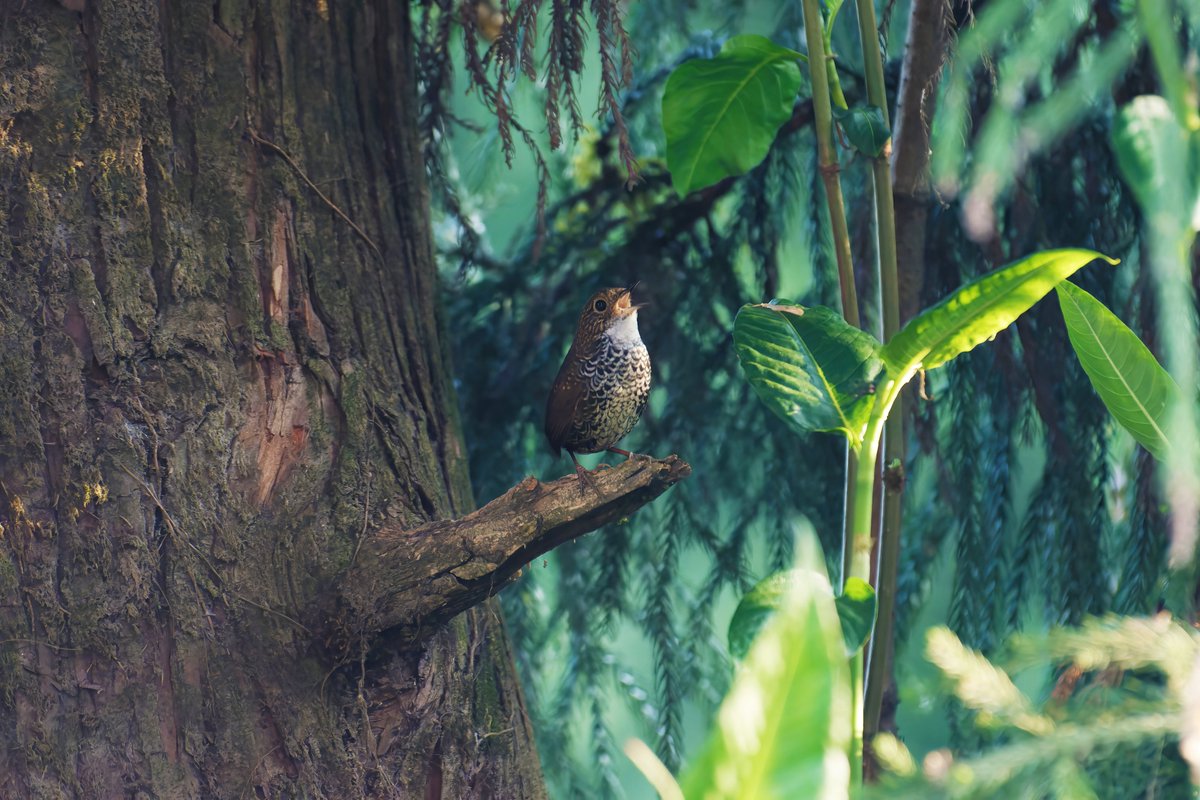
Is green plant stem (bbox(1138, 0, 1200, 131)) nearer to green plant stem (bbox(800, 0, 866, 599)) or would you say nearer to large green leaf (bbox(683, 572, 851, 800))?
large green leaf (bbox(683, 572, 851, 800))

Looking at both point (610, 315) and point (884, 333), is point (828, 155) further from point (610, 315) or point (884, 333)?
point (610, 315)

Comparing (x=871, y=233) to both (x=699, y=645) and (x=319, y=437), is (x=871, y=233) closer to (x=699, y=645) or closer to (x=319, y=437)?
(x=699, y=645)

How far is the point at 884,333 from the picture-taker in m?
1.57

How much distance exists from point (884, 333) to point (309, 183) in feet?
3.16

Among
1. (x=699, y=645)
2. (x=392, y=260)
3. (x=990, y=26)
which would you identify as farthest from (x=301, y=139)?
(x=699, y=645)

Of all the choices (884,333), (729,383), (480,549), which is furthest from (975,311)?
(729,383)

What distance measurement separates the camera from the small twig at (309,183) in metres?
1.70

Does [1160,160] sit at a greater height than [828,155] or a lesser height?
lesser

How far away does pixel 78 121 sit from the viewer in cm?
155

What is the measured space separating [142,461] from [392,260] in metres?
0.58

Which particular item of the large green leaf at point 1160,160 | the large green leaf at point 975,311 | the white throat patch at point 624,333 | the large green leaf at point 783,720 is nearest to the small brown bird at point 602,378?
the white throat patch at point 624,333

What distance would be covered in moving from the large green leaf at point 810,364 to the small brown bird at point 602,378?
0.78m

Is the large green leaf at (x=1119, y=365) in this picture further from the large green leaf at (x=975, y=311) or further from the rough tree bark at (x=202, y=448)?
the rough tree bark at (x=202, y=448)

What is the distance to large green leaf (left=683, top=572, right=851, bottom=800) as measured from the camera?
60 centimetres
